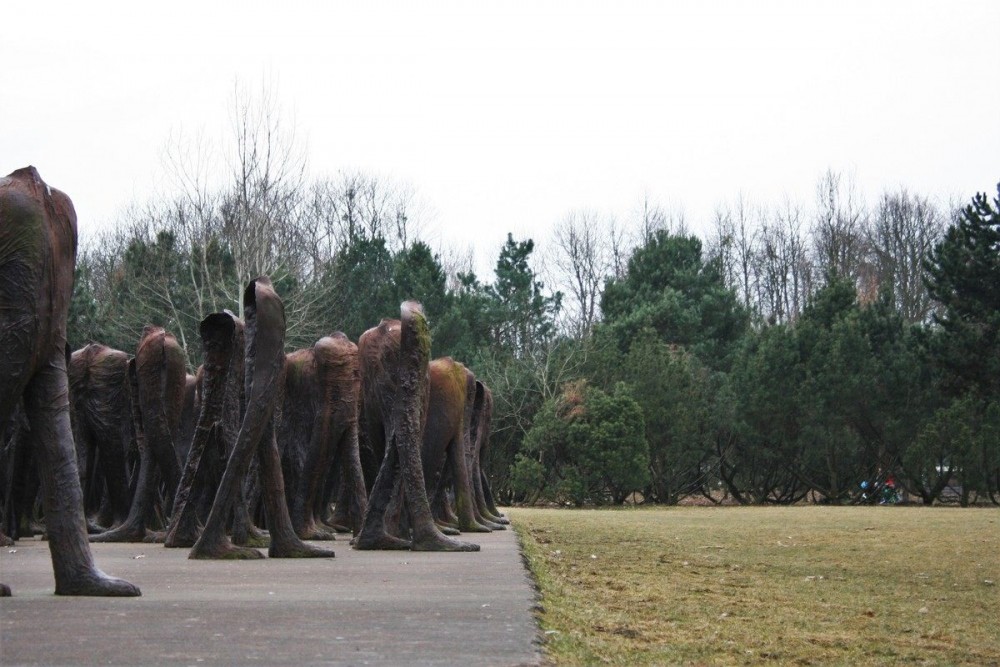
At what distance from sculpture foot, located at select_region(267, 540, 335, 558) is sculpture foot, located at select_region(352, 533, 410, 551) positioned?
3.22 ft

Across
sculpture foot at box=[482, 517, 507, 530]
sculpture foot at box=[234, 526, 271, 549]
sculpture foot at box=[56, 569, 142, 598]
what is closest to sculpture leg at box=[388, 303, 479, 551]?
sculpture foot at box=[234, 526, 271, 549]

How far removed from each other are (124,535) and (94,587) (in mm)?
5551

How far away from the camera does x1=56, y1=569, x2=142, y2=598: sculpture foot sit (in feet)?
19.3

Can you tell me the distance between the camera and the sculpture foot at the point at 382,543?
988 centimetres

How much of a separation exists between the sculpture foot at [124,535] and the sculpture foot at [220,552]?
2.78 metres

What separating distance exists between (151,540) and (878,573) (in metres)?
6.24

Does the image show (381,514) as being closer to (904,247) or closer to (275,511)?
(275,511)

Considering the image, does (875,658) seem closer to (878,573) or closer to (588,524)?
(878,573)

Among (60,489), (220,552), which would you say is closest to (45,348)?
(60,489)

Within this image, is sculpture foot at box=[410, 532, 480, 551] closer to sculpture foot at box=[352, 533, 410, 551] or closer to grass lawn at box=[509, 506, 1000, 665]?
sculpture foot at box=[352, 533, 410, 551]

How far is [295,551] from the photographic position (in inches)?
351

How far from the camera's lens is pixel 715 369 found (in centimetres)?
3981

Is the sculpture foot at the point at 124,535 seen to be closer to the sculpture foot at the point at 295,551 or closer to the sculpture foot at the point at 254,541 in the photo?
the sculpture foot at the point at 254,541

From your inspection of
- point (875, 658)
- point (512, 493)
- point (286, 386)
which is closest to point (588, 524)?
point (286, 386)
